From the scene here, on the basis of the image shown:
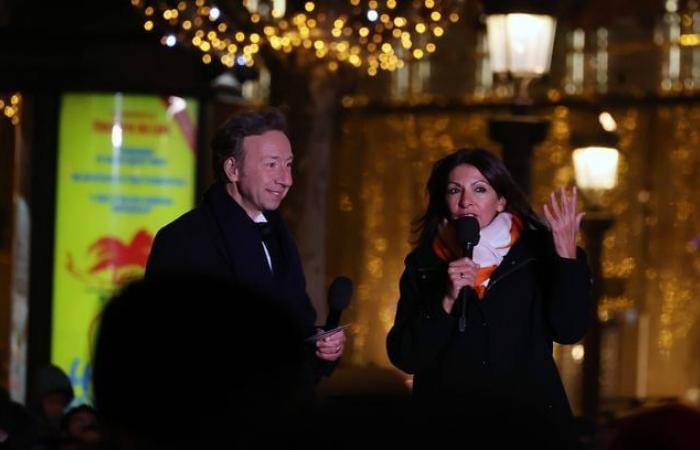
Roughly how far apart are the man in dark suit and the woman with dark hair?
0.92ft

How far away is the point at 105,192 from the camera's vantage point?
14.2 metres

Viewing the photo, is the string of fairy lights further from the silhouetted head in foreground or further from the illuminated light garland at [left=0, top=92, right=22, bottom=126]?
the silhouetted head in foreground

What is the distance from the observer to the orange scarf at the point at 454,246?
5.61m

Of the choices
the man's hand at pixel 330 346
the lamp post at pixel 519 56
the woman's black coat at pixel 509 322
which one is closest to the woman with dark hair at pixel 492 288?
the woman's black coat at pixel 509 322

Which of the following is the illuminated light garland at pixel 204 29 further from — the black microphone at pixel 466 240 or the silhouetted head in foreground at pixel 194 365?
the silhouetted head in foreground at pixel 194 365

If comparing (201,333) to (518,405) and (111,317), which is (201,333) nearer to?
(111,317)

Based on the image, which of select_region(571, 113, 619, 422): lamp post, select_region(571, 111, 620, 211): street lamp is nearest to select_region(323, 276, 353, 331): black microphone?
select_region(571, 113, 619, 422): lamp post

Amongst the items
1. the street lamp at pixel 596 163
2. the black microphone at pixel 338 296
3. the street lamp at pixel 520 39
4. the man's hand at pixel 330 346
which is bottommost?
the man's hand at pixel 330 346

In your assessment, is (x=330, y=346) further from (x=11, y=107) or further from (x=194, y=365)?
(x=11, y=107)

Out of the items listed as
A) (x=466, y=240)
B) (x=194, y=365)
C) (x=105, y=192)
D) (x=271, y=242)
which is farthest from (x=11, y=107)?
(x=194, y=365)

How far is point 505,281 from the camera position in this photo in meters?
5.62

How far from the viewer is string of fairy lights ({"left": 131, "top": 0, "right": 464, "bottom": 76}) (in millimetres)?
11789

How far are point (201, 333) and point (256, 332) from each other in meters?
0.06

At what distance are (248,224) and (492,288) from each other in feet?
2.45
